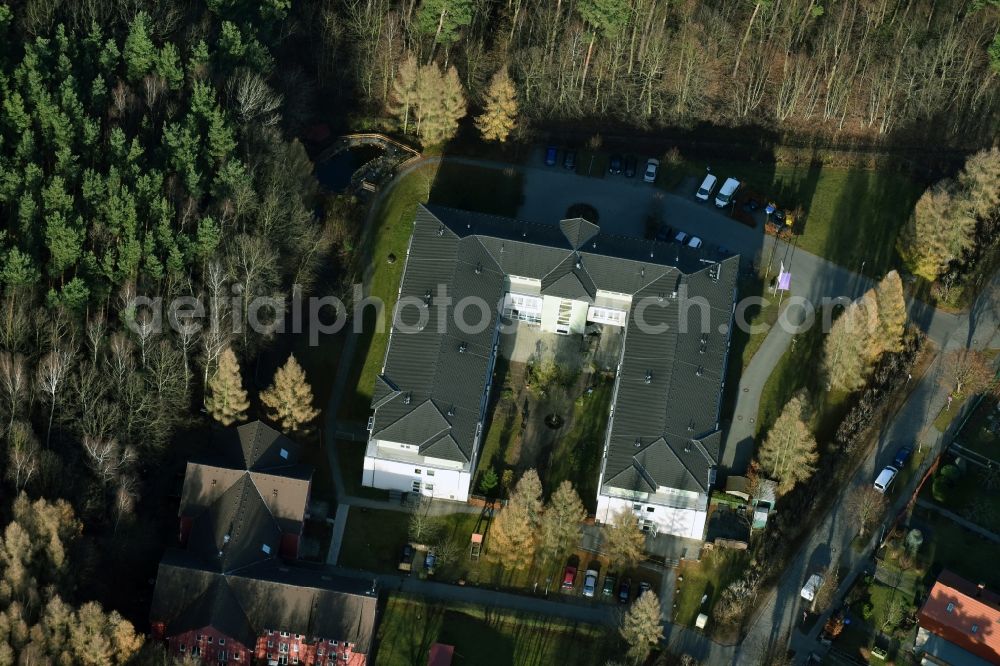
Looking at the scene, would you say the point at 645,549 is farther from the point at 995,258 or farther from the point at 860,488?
the point at 995,258

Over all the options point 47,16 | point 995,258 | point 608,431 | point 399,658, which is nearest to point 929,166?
point 995,258

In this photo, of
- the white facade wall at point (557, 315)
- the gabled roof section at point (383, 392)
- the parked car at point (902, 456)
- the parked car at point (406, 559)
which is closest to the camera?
the parked car at point (406, 559)

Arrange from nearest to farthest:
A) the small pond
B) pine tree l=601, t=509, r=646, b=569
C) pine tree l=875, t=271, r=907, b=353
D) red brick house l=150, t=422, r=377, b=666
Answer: red brick house l=150, t=422, r=377, b=666
pine tree l=601, t=509, r=646, b=569
pine tree l=875, t=271, r=907, b=353
the small pond

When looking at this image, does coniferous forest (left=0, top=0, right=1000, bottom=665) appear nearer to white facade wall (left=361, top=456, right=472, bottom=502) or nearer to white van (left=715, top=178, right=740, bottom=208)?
white van (left=715, top=178, right=740, bottom=208)

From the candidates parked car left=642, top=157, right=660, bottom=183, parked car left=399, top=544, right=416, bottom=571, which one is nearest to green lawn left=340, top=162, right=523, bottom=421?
parked car left=642, top=157, right=660, bottom=183

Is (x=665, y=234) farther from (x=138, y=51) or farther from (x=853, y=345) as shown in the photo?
(x=138, y=51)

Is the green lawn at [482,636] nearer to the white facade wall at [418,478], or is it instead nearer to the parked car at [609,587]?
the parked car at [609,587]

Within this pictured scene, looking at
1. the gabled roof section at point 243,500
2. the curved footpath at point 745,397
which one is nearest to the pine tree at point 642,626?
the curved footpath at point 745,397
